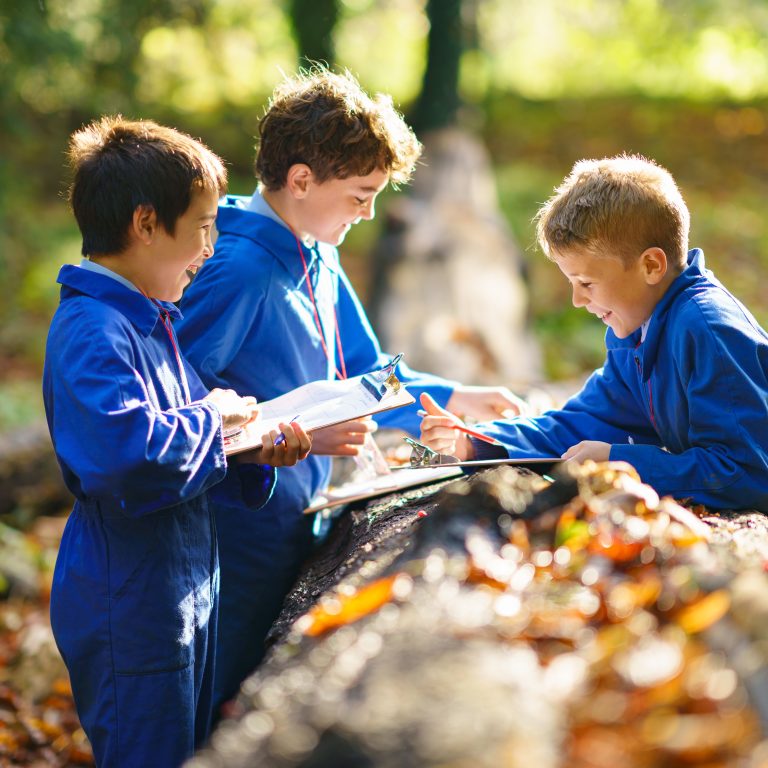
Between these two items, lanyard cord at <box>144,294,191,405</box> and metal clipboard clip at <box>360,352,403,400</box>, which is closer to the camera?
lanyard cord at <box>144,294,191,405</box>

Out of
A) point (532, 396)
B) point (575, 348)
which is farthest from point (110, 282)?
point (575, 348)

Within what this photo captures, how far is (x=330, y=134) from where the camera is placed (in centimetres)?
310

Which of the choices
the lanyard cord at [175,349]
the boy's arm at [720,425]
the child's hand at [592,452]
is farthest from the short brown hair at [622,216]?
the lanyard cord at [175,349]

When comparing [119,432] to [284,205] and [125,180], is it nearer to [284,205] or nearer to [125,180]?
[125,180]

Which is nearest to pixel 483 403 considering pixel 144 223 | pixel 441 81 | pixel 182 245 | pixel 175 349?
pixel 175 349

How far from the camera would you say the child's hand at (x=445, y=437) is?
2965 millimetres

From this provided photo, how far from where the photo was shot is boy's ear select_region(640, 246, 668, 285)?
9.22 ft

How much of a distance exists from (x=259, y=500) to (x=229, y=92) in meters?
16.0

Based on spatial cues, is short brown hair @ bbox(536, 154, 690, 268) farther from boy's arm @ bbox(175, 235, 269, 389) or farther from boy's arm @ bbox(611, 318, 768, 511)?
boy's arm @ bbox(175, 235, 269, 389)

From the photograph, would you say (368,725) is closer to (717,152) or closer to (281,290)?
(281,290)

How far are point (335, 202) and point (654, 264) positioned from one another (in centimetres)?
108

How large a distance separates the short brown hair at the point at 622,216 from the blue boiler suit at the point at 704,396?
0.14 m

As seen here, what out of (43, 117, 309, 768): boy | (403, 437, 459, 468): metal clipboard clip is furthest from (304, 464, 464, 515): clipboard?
(43, 117, 309, 768): boy

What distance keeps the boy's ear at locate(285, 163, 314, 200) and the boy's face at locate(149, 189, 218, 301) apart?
24.5 inches
